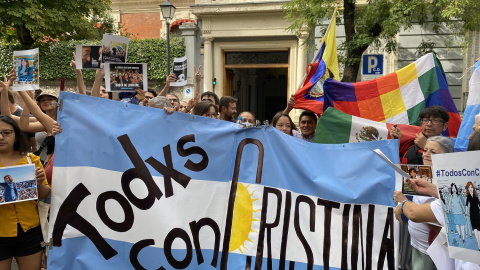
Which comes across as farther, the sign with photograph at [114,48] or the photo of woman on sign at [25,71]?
the sign with photograph at [114,48]

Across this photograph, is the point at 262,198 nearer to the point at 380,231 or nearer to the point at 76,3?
the point at 380,231

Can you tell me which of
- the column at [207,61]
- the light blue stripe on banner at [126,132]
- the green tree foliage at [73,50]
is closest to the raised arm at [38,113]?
the light blue stripe on banner at [126,132]

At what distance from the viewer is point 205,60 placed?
16.4 meters

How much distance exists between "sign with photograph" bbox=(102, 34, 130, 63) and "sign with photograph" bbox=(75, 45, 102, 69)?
6 centimetres

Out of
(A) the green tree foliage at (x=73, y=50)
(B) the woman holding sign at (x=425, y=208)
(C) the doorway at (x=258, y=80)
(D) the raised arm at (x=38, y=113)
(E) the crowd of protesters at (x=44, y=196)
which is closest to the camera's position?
(B) the woman holding sign at (x=425, y=208)

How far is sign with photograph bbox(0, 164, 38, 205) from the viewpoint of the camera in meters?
3.35

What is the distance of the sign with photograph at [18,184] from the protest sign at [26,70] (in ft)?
4.43

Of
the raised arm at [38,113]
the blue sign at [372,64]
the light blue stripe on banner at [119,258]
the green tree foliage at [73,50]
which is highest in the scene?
the green tree foliage at [73,50]

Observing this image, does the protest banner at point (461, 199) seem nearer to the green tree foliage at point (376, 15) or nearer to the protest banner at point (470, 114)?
the protest banner at point (470, 114)

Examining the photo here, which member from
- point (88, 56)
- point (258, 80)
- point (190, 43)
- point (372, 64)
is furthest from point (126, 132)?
point (258, 80)

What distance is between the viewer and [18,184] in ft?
11.2

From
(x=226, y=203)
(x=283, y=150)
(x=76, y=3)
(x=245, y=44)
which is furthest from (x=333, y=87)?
(x=76, y=3)

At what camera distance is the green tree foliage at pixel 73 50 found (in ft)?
54.2

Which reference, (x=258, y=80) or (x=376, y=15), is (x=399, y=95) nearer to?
(x=376, y=15)
